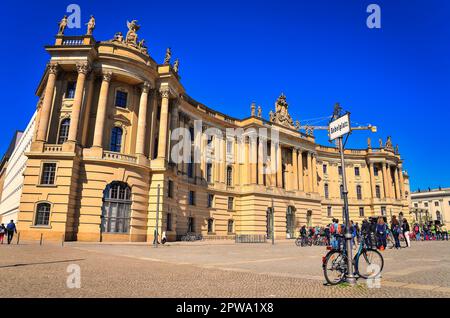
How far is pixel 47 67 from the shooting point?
3147cm

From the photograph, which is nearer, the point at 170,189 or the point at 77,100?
the point at 77,100

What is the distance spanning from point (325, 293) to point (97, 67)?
30918 millimetres

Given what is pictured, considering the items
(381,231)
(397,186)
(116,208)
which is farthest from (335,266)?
(397,186)

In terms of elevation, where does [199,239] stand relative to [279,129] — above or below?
below

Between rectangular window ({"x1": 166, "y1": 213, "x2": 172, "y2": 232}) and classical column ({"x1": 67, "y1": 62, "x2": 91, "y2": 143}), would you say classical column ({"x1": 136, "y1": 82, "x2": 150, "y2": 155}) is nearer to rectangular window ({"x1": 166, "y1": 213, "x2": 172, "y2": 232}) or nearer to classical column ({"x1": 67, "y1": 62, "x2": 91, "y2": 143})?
classical column ({"x1": 67, "y1": 62, "x2": 91, "y2": 143})

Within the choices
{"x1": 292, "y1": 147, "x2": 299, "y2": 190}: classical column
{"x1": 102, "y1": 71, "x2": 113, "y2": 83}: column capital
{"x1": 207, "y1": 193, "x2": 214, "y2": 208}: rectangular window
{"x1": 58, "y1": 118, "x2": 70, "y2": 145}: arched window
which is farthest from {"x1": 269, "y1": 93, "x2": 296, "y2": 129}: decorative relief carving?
{"x1": 58, "y1": 118, "x2": 70, "y2": 145}: arched window

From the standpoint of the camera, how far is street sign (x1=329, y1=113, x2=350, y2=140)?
897 centimetres

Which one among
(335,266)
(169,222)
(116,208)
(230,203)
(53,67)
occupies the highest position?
(53,67)

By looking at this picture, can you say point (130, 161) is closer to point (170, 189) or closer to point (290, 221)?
point (170, 189)

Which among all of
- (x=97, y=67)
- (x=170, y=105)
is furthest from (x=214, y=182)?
(x=97, y=67)

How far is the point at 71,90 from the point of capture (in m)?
31.8

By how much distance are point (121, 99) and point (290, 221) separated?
31.7 meters

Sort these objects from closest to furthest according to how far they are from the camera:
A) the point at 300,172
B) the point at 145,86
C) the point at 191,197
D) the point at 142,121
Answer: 1. the point at 142,121
2. the point at 145,86
3. the point at 191,197
4. the point at 300,172
